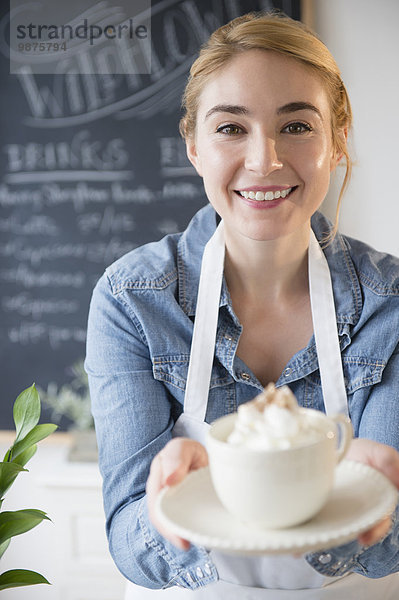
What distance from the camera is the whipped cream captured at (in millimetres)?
676

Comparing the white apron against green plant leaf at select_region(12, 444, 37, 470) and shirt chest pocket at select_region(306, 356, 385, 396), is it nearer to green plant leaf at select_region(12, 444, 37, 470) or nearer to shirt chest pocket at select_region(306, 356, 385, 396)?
shirt chest pocket at select_region(306, 356, 385, 396)

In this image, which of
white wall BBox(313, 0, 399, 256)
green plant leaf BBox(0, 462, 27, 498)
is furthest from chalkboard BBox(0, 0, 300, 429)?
green plant leaf BBox(0, 462, 27, 498)

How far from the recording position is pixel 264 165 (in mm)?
1178

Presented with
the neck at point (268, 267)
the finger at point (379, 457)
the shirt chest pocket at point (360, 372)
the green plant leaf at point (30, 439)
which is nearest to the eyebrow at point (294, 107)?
the neck at point (268, 267)

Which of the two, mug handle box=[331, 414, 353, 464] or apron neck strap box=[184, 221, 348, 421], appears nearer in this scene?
mug handle box=[331, 414, 353, 464]

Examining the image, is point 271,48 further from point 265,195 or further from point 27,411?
point 27,411

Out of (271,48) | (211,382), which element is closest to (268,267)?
(211,382)

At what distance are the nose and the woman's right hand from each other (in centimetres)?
51

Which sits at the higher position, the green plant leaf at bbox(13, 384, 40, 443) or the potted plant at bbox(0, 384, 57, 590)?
the green plant leaf at bbox(13, 384, 40, 443)

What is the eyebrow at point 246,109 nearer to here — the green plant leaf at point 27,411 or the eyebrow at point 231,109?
the eyebrow at point 231,109

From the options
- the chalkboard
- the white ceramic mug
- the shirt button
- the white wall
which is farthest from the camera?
the chalkboard

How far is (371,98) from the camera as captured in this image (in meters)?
2.23

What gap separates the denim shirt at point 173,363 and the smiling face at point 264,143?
0.66 ft

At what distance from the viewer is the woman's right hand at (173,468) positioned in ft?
2.53
